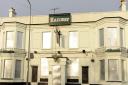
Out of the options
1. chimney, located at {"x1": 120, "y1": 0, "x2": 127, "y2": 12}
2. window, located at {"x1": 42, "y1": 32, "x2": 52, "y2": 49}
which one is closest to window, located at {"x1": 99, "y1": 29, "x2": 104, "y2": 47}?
chimney, located at {"x1": 120, "y1": 0, "x2": 127, "y2": 12}

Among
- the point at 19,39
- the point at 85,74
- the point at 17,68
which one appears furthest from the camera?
the point at 19,39

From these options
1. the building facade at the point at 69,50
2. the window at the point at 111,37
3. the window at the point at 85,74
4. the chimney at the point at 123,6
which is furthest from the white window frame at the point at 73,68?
the chimney at the point at 123,6

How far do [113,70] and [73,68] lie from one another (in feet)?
16.7

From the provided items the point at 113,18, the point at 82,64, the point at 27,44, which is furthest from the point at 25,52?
the point at 113,18

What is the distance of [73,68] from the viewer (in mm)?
31953

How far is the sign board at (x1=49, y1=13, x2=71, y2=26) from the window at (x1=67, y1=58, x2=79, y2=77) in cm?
483

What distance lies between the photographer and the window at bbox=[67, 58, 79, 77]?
31.8 metres

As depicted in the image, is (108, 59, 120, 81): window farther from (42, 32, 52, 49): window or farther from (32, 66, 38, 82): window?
(32, 66, 38, 82): window

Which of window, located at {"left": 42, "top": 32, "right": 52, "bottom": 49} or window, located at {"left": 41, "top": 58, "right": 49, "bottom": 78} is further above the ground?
window, located at {"left": 42, "top": 32, "right": 52, "bottom": 49}

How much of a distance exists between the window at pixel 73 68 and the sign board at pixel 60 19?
4.83 m

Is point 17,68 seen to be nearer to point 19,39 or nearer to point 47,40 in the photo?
point 19,39

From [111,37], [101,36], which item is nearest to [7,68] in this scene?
[101,36]

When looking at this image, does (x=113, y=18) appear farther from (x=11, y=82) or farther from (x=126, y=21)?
(x=11, y=82)

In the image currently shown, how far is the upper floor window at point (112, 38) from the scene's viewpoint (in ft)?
98.4
